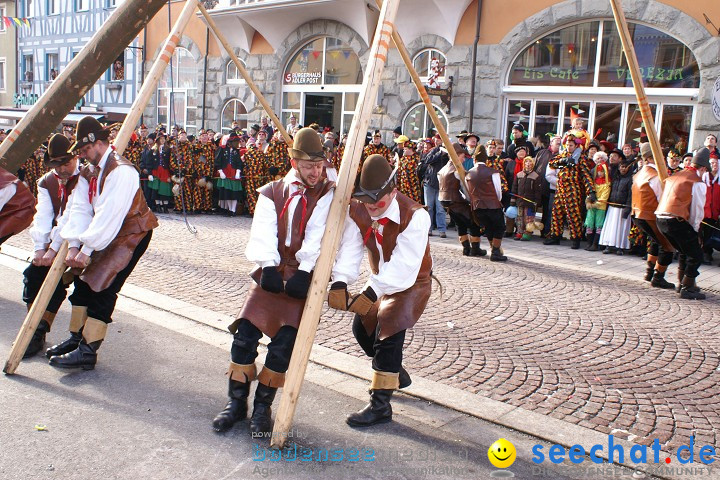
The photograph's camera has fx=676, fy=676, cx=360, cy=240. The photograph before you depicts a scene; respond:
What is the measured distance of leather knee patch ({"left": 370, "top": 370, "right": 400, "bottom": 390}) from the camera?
167 inches

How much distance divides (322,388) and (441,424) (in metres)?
0.98

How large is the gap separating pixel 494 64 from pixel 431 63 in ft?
5.48

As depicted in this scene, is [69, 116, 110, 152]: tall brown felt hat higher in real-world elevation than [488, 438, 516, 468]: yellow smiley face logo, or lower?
higher

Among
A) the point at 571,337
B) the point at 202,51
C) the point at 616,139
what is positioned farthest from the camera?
the point at 202,51

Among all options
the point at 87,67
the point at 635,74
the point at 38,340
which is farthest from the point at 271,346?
the point at 635,74

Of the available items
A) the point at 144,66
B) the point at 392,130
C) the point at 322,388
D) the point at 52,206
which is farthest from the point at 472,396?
the point at 144,66

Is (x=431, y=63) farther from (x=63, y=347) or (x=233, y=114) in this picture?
(x=63, y=347)

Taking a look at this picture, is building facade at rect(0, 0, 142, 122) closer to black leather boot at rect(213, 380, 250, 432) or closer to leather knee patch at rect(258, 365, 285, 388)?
black leather boot at rect(213, 380, 250, 432)

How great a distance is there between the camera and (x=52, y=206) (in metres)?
5.50

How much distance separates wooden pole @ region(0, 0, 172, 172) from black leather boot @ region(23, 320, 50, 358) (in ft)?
4.94

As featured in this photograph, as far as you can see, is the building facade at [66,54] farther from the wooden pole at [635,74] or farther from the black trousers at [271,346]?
the black trousers at [271,346]

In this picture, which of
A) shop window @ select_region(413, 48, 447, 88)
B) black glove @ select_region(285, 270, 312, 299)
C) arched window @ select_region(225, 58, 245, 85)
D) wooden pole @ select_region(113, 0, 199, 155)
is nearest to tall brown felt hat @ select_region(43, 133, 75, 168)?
wooden pole @ select_region(113, 0, 199, 155)

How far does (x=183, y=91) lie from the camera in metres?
23.4

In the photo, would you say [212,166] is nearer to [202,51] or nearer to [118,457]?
[202,51]
